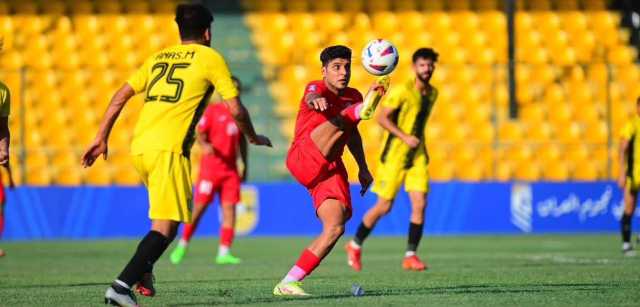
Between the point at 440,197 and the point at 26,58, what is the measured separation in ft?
32.6

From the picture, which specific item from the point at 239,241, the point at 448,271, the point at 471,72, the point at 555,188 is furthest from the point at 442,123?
the point at 448,271

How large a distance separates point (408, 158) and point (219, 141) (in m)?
3.33

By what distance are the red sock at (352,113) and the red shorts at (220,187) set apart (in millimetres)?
7146

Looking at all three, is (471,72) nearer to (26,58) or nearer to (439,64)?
(439,64)

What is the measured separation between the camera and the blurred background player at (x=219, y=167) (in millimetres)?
16562

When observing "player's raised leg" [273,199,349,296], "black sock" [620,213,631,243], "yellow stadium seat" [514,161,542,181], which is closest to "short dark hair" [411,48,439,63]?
"player's raised leg" [273,199,349,296]

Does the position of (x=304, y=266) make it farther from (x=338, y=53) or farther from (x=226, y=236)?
(x=226, y=236)

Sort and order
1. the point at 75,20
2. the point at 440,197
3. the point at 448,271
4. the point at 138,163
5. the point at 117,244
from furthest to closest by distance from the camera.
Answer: the point at 75,20, the point at 440,197, the point at 117,244, the point at 448,271, the point at 138,163

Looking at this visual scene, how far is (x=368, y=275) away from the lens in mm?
12609

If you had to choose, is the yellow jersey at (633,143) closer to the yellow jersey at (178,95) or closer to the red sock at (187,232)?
the red sock at (187,232)

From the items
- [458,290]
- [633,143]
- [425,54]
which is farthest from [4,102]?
[633,143]

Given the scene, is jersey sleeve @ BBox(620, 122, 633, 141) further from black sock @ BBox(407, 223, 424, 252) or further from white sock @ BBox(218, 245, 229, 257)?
white sock @ BBox(218, 245, 229, 257)

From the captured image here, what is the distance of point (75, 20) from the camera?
90.7ft

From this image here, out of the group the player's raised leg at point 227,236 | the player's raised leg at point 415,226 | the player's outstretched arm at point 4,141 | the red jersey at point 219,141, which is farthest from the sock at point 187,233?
the player's outstretched arm at point 4,141
